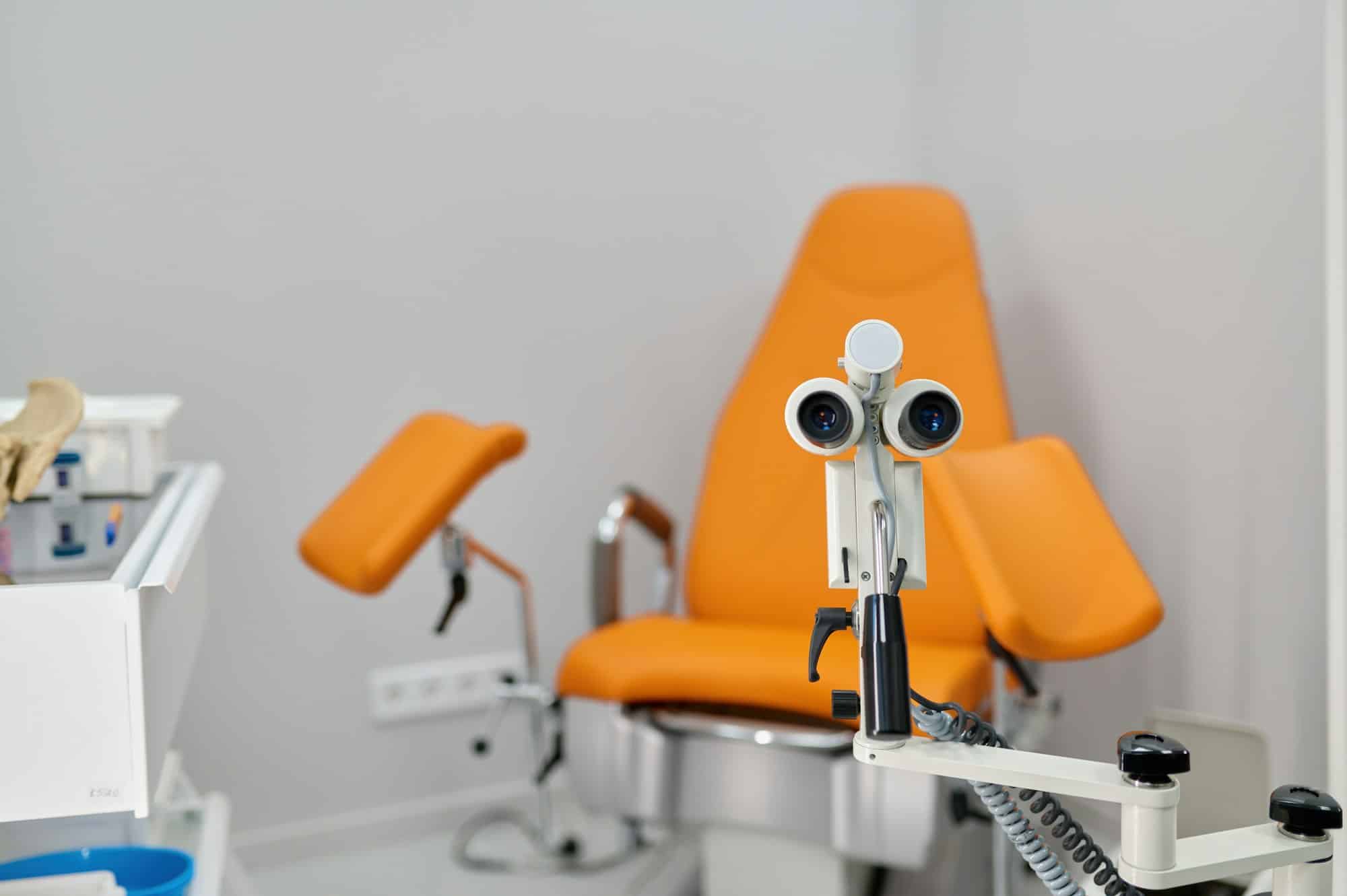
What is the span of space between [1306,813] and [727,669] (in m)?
0.93

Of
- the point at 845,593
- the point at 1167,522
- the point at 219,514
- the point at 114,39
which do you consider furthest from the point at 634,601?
the point at 845,593

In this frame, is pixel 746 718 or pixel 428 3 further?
pixel 428 3

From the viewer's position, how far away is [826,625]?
85 cm

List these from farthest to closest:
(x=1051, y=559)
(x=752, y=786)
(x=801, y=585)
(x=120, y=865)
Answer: (x=801, y=585)
(x=752, y=786)
(x=1051, y=559)
(x=120, y=865)

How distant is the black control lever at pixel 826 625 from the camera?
0.84 meters

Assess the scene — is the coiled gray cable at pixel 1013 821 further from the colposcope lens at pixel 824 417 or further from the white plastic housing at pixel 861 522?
the colposcope lens at pixel 824 417

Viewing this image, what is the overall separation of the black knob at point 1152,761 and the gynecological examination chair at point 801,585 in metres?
0.31

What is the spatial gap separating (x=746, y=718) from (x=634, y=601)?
944 mm

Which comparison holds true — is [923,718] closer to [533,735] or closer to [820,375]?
[820,375]

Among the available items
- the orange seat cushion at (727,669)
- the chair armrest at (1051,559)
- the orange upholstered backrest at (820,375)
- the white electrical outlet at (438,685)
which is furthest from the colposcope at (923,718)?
the white electrical outlet at (438,685)

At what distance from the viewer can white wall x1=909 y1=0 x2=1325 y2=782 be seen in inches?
68.5

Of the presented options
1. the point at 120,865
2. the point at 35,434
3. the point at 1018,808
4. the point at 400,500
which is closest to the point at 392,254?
the point at 400,500

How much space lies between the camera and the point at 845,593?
89 centimetres

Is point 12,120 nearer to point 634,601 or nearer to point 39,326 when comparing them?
point 39,326
